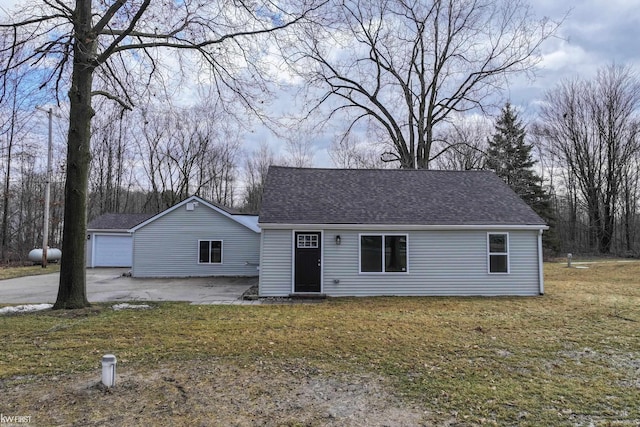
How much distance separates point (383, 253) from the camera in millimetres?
12328

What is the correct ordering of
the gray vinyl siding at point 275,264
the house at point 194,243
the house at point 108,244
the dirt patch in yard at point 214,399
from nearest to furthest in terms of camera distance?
the dirt patch in yard at point 214,399, the gray vinyl siding at point 275,264, the house at point 194,243, the house at point 108,244

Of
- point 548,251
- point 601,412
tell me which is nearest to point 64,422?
point 601,412

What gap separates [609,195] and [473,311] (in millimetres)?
29630

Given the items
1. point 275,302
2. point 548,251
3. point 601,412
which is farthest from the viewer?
point 548,251

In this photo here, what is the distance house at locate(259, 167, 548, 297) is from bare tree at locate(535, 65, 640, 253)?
25.0 meters

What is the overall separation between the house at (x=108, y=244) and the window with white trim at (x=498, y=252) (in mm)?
19757

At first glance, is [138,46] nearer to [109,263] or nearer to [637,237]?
[109,263]

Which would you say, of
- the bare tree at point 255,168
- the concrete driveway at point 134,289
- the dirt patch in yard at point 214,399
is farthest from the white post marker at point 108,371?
the bare tree at point 255,168

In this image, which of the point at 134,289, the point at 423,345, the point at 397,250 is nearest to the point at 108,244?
the point at 134,289

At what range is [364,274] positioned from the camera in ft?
40.1

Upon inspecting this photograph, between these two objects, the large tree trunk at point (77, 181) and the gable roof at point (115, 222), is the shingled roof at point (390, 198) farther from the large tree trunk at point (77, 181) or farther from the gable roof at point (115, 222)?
the gable roof at point (115, 222)

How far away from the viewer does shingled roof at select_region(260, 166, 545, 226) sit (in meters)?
12.3

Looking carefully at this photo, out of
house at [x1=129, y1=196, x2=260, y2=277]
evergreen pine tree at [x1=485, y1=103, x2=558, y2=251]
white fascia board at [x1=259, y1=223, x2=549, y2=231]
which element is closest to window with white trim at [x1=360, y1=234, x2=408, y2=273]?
white fascia board at [x1=259, y1=223, x2=549, y2=231]

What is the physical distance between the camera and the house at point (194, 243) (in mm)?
18500
